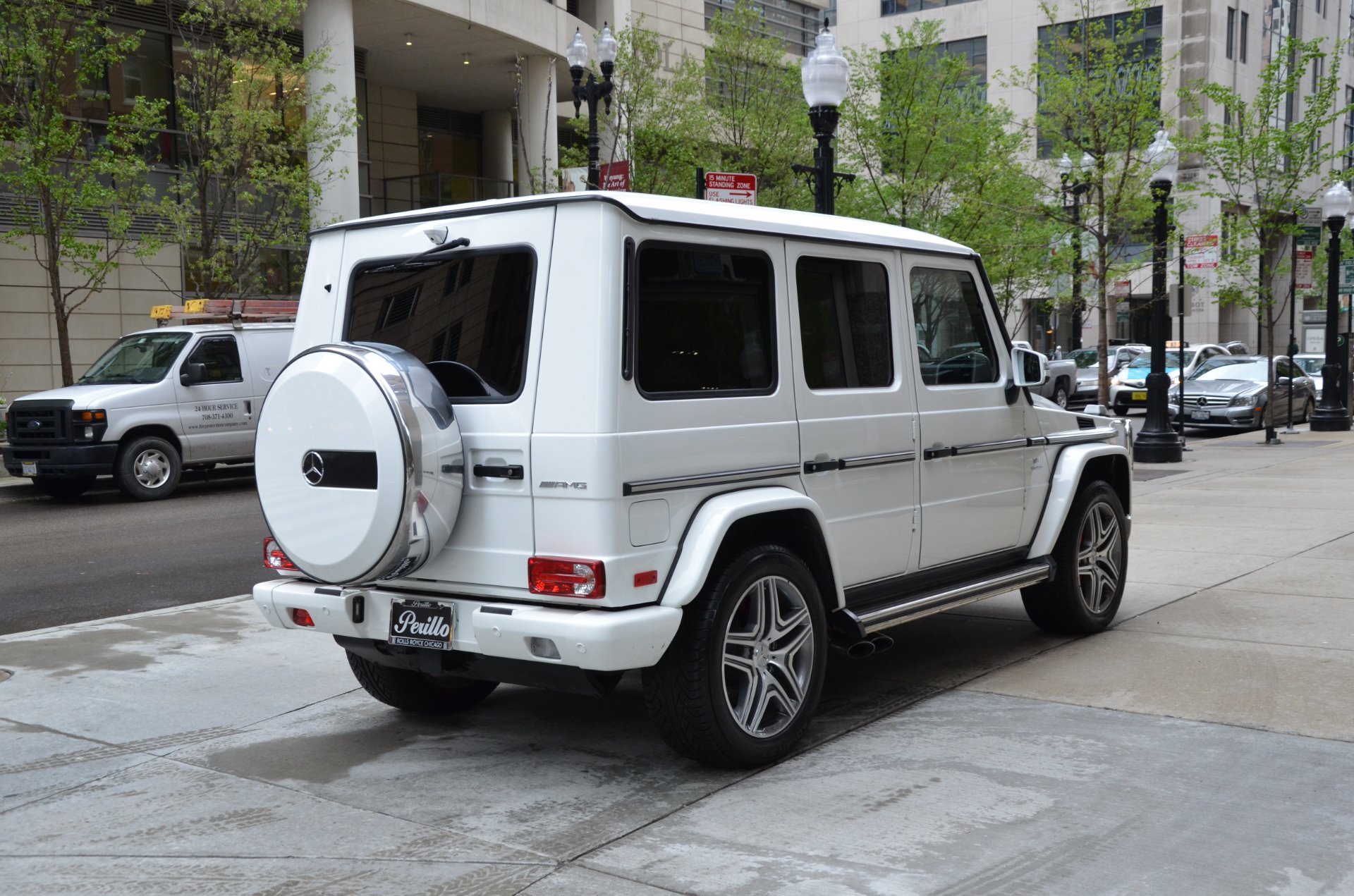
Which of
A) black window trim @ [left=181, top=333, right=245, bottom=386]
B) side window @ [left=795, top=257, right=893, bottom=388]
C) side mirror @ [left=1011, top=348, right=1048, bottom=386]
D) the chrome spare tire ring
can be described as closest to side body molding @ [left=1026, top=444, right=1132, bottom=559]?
side mirror @ [left=1011, top=348, right=1048, bottom=386]

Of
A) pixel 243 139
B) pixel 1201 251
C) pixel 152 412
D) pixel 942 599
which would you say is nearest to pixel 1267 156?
pixel 1201 251

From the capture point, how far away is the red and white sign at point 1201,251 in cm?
2123

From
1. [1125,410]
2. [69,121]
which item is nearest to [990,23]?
[1125,410]

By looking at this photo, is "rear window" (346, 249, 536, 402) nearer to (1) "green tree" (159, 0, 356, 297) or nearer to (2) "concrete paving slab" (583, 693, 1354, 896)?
(2) "concrete paving slab" (583, 693, 1354, 896)

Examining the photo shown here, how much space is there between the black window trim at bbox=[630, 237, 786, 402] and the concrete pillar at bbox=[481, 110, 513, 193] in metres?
33.1

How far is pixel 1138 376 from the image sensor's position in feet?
102

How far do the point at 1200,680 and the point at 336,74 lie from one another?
914 inches

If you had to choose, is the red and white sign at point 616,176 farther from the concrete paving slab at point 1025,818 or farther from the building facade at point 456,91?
the concrete paving slab at point 1025,818

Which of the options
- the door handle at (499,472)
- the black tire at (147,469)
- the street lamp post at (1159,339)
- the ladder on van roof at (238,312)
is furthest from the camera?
the street lamp post at (1159,339)

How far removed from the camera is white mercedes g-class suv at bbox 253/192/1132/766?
461 centimetres

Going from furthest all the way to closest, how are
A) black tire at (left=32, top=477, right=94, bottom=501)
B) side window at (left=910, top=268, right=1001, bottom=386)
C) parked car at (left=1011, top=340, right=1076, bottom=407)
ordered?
1. parked car at (left=1011, top=340, right=1076, bottom=407)
2. black tire at (left=32, top=477, right=94, bottom=501)
3. side window at (left=910, top=268, right=1001, bottom=386)

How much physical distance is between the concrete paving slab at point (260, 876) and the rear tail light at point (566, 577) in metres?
0.96

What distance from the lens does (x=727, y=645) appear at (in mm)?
4945

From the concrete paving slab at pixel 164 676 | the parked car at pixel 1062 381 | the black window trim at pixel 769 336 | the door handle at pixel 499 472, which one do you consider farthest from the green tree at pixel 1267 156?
the door handle at pixel 499 472
